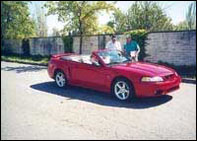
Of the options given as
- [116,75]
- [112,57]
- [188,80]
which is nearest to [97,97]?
[116,75]

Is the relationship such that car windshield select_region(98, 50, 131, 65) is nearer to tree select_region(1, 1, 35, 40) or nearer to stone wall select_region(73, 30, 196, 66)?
stone wall select_region(73, 30, 196, 66)

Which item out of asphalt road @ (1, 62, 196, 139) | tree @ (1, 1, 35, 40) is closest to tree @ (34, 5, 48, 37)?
tree @ (1, 1, 35, 40)

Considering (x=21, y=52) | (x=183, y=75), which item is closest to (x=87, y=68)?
(x=183, y=75)

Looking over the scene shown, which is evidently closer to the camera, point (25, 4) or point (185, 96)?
point (185, 96)

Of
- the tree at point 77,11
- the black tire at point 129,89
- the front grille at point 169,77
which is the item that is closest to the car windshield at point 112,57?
the black tire at point 129,89

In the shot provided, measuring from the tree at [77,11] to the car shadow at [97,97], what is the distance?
9587 mm

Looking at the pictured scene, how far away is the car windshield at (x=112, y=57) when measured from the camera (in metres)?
8.12

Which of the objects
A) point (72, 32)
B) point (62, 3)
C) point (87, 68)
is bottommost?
point (87, 68)

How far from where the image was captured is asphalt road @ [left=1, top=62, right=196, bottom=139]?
4910 mm

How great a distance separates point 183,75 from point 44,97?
A: 6.35 m

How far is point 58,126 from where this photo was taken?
5309mm

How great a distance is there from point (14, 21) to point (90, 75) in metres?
22.0

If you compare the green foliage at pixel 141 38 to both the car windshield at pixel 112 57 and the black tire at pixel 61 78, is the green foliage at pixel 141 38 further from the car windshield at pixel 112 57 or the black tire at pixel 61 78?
the black tire at pixel 61 78

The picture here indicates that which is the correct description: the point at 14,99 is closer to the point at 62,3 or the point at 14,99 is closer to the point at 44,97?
the point at 44,97
